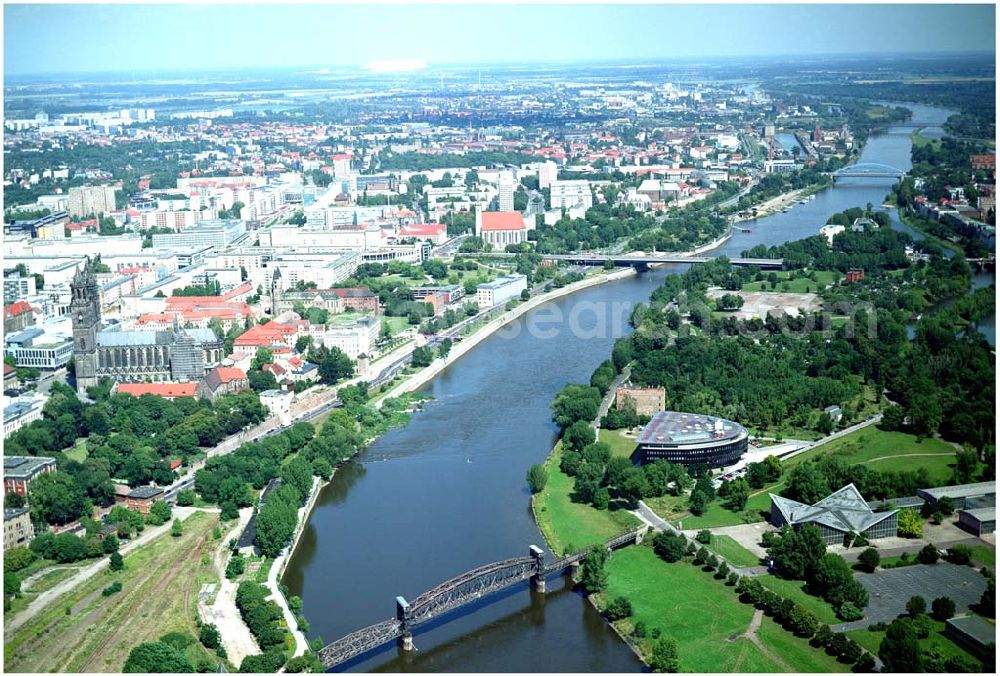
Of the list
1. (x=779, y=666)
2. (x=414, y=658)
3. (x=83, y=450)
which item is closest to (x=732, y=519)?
(x=779, y=666)

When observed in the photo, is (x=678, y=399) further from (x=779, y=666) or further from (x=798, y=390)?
(x=779, y=666)

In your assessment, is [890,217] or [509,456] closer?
[509,456]

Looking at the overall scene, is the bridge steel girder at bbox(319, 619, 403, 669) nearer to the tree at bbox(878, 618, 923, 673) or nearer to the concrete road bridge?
the tree at bbox(878, 618, 923, 673)

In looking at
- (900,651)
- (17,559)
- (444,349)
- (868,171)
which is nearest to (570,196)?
(868,171)

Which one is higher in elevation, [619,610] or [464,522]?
[619,610]

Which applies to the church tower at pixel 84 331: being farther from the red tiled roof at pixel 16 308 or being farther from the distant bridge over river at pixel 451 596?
the distant bridge over river at pixel 451 596

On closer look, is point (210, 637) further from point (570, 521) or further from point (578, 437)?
point (578, 437)


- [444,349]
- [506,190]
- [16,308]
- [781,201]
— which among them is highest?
[16,308]
